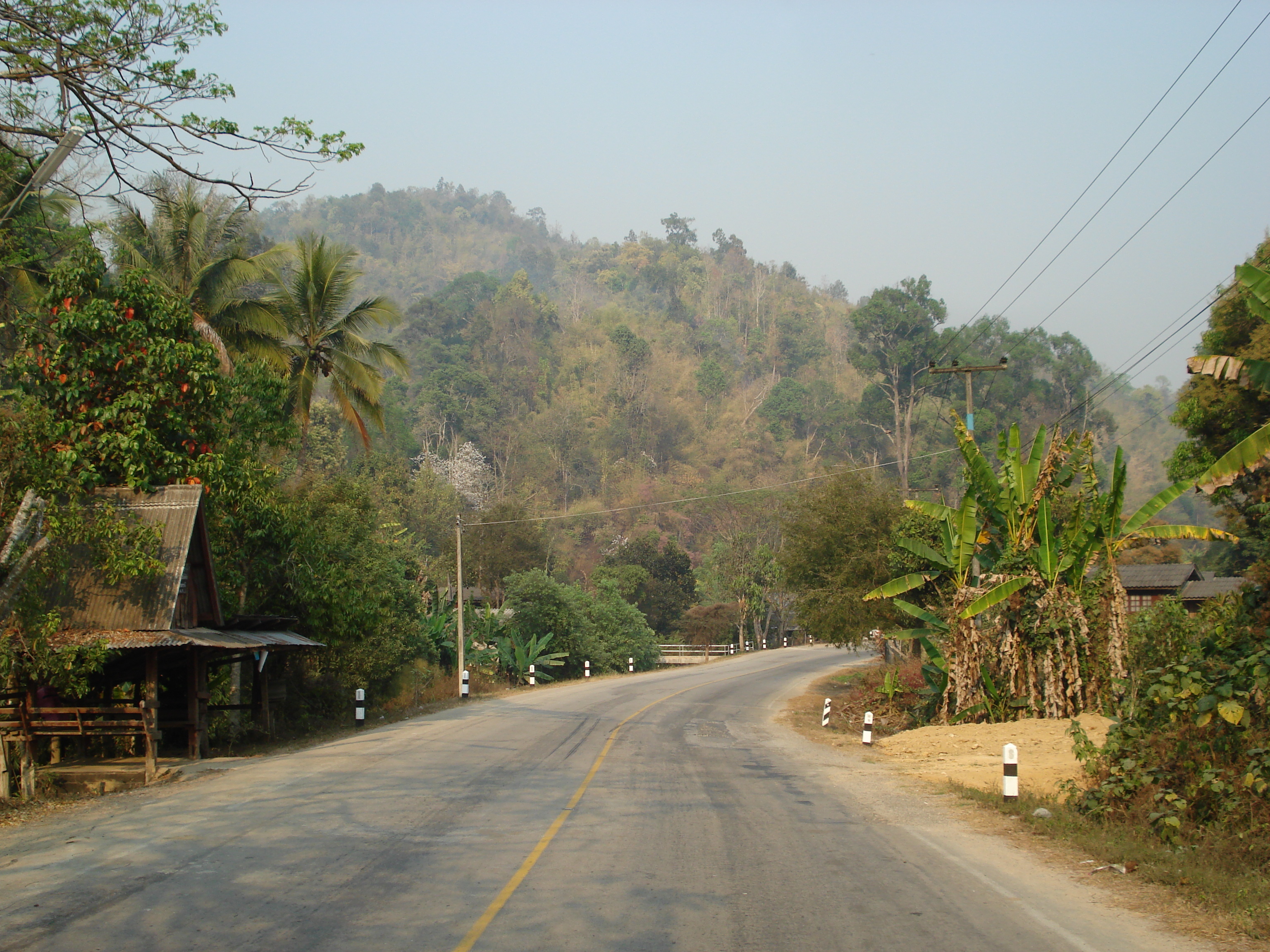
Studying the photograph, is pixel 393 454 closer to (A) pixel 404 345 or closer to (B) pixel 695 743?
(A) pixel 404 345

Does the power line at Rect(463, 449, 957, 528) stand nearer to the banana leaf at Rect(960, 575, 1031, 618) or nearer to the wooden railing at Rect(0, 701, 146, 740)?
the banana leaf at Rect(960, 575, 1031, 618)

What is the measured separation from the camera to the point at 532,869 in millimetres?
8391

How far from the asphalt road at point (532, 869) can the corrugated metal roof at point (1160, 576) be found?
112 ft

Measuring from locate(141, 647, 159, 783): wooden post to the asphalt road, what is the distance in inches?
29.2

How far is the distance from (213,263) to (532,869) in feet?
67.3

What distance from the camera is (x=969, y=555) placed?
20391 mm

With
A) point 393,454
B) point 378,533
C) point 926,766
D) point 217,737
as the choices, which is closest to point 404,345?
point 393,454

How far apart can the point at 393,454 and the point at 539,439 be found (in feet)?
93.6

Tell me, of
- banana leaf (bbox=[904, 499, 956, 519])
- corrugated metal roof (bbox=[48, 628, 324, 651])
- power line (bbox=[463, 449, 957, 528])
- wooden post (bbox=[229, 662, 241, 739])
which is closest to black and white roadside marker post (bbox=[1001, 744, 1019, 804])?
banana leaf (bbox=[904, 499, 956, 519])

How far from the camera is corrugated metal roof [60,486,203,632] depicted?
1448 cm

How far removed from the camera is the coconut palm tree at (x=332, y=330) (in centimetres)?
2759

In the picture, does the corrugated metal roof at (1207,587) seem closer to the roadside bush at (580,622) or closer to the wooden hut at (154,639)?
the roadside bush at (580,622)

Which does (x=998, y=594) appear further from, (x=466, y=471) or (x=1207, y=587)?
(x=466, y=471)

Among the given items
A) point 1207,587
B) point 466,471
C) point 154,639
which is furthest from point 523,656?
point 466,471
